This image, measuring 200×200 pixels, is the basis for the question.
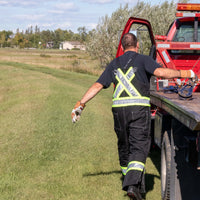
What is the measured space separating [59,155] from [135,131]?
9.79 ft

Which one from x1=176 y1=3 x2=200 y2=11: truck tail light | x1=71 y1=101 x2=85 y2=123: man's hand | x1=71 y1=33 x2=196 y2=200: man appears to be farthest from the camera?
x1=176 y1=3 x2=200 y2=11: truck tail light

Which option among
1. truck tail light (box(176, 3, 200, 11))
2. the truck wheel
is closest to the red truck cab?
truck tail light (box(176, 3, 200, 11))

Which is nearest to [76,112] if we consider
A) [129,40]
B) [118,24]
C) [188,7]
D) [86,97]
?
[86,97]

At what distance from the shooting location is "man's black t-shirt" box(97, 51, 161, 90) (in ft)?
15.2

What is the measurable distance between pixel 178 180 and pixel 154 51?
3.76 meters

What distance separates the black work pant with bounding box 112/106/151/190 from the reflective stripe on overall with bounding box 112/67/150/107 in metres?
0.06

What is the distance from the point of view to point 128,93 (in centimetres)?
465

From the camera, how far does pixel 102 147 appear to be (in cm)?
795

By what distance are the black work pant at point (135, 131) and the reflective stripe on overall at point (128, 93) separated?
6cm

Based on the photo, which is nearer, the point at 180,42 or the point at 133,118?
the point at 133,118

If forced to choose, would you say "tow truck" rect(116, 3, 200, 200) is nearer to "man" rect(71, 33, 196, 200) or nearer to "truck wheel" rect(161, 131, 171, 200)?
"truck wheel" rect(161, 131, 171, 200)

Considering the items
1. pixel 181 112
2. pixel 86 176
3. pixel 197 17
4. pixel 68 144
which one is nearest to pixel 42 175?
pixel 86 176

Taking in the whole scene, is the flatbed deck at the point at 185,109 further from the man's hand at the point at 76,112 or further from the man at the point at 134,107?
the man's hand at the point at 76,112

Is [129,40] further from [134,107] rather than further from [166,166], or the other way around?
[166,166]
